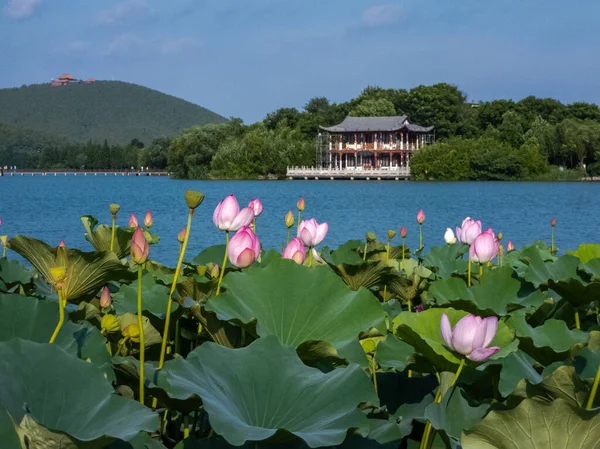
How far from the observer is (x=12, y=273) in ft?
7.73

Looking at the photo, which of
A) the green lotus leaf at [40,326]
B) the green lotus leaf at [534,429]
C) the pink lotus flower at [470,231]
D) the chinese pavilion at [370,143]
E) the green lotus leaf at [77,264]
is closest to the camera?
the green lotus leaf at [534,429]

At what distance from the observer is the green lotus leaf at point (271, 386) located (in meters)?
1.06

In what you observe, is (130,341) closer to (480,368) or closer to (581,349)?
(480,368)

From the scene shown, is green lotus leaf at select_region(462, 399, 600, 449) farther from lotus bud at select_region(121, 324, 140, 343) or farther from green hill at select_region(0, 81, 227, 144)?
green hill at select_region(0, 81, 227, 144)

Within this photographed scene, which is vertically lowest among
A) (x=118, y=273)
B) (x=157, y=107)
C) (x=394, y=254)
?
(x=394, y=254)

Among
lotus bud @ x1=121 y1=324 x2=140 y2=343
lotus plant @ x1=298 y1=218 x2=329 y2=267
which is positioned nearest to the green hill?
lotus plant @ x1=298 y1=218 x2=329 y2=267

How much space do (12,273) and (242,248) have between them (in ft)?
3.28

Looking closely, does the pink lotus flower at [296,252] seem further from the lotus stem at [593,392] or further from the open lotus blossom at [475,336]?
the lotus stem at [593,392]

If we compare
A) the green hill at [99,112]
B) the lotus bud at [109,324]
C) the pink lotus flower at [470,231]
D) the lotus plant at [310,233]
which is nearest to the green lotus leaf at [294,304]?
the lotus bud at [109,324]

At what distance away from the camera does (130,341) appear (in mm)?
1632

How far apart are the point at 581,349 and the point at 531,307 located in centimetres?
90

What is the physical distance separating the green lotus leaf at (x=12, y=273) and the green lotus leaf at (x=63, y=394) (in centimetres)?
140

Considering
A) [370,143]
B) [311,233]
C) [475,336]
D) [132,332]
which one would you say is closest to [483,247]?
[311,233]

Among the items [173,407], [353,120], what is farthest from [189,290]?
[353,120]
